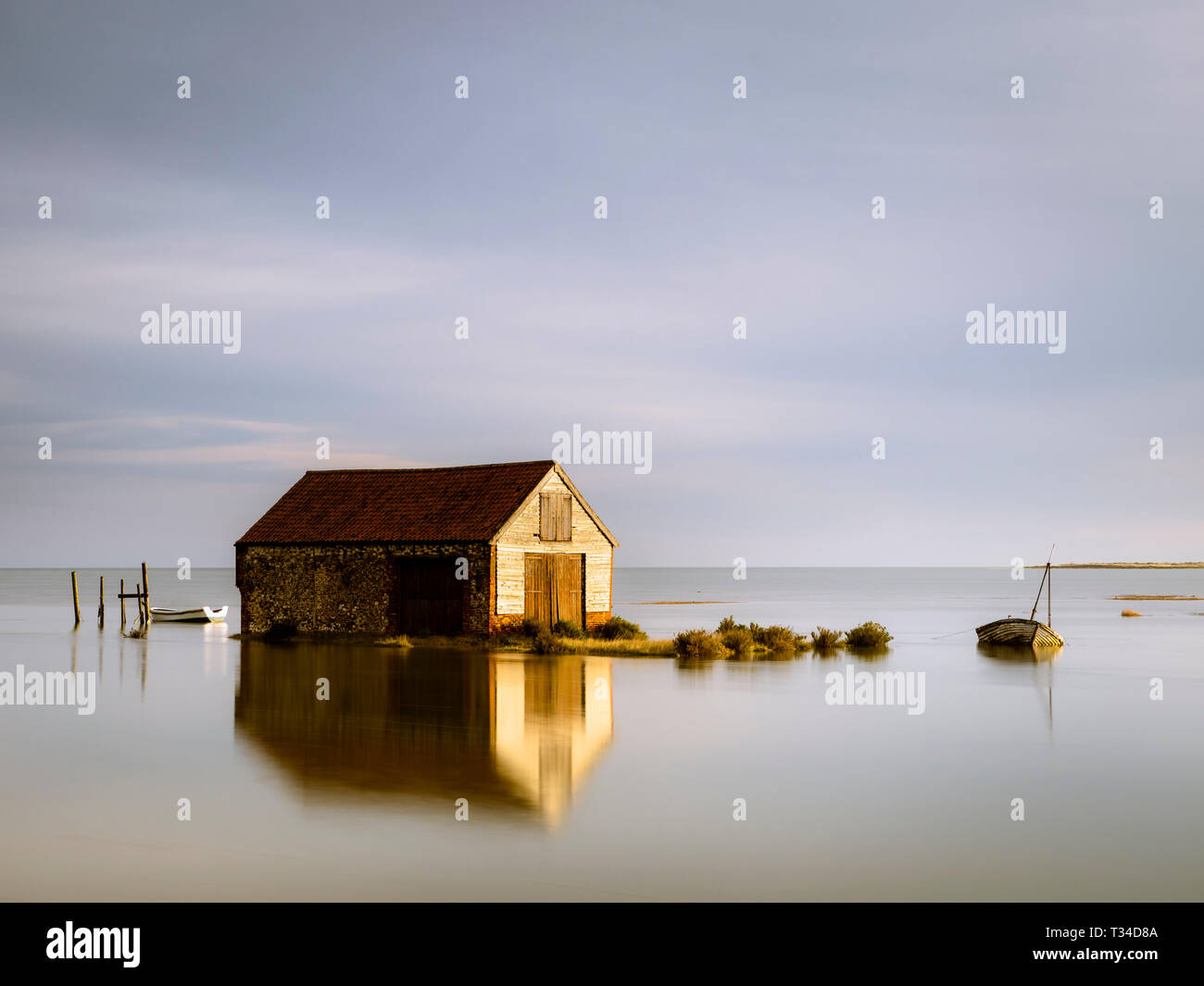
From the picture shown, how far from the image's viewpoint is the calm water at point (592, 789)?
37.1ft

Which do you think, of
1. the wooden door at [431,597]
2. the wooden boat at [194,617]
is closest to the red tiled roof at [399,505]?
the wooden door at [431,597]

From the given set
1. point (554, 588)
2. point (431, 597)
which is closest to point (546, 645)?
point (554, 588)

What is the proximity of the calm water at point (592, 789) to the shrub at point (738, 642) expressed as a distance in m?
7.30

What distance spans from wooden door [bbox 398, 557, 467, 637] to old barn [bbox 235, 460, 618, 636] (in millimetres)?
32

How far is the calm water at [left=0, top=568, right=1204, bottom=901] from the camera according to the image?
11320 mm

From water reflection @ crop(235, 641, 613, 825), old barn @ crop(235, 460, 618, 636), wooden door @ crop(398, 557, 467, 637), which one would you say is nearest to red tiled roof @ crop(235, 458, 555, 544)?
old barn @ crop(235, 460, 618, 636)

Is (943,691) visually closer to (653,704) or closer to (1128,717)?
(1128,717)

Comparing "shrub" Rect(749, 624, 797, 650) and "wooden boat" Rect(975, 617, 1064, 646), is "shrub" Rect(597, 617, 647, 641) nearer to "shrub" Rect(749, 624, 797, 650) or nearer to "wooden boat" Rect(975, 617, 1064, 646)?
"shrub" Rect(749, 624, 797, 650)

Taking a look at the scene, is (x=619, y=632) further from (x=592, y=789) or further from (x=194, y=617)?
(x=194, y=617)

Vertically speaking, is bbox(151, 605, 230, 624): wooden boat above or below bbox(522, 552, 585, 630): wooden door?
below

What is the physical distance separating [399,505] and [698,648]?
514 inches

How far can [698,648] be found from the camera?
3731 cm
